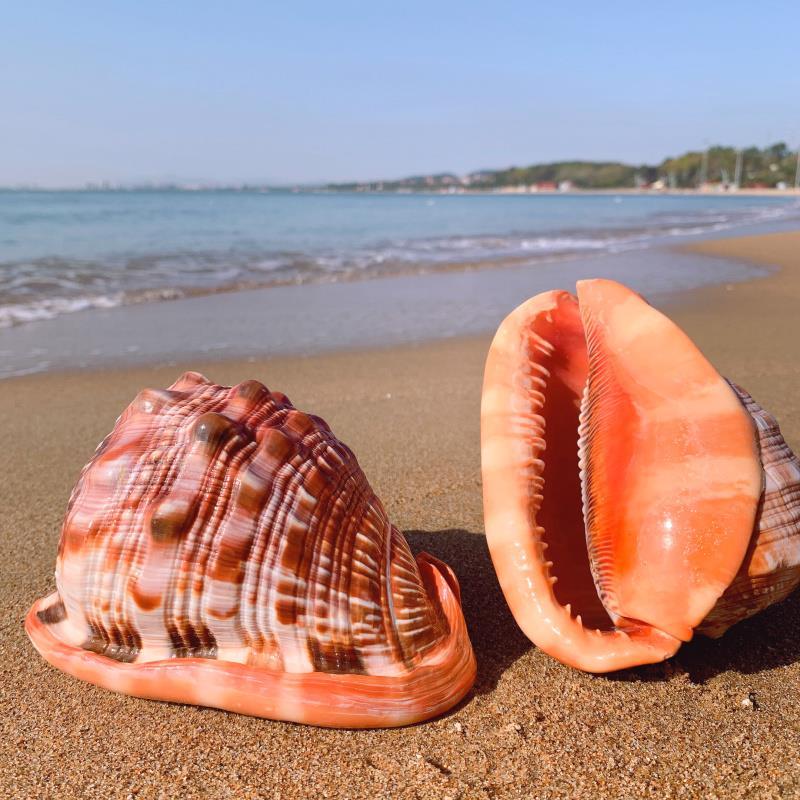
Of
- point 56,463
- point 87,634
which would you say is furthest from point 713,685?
point 56,463

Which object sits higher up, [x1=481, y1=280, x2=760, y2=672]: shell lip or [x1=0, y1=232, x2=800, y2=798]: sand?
[x1=481, y1=280, x2=760, y2=672]: shell lip

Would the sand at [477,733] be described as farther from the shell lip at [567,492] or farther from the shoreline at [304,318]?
the shoreline at [304,318]

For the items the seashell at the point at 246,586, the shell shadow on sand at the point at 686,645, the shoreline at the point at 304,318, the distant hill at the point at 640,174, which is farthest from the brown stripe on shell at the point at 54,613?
the distant hill at the point at 640,174

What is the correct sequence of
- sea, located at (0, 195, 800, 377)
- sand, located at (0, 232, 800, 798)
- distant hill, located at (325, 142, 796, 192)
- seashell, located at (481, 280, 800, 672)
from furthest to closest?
distant hill, located at (325, 142, 796, 192) → sea, located at (0, 195, 800, 377) → seashell, located at (481, 280, 800, 672) → sand, located at (0, 232, 800, 798)

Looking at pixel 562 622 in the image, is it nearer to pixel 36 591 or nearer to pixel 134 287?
pixel 36 591

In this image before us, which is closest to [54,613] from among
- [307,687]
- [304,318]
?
[307,687]

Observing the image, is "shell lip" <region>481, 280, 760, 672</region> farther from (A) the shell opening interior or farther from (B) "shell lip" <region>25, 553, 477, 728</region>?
(B) "shell lip" <region>25, 553, 477, 728</region>

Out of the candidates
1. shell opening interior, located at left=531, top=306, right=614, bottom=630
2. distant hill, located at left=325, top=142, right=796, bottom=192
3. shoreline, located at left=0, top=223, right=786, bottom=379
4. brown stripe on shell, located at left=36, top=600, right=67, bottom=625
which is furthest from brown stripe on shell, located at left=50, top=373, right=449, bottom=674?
distant hill, located at left=325, top=142, right=796, bottom=192
